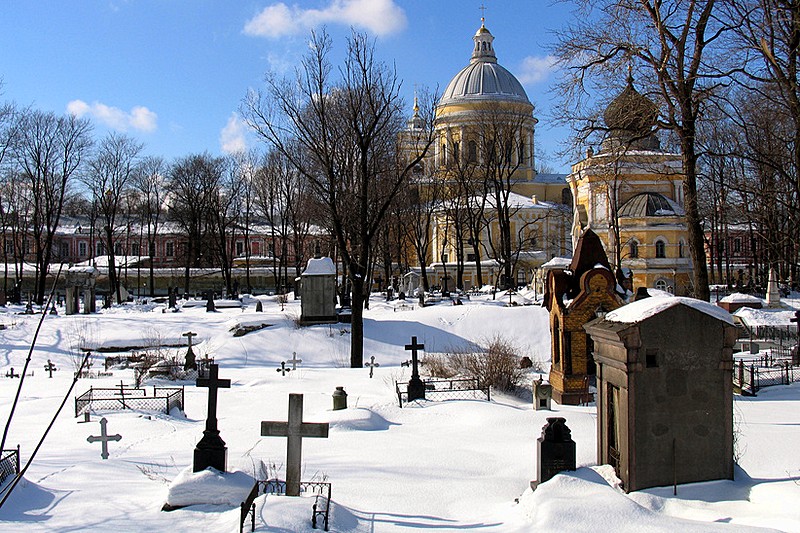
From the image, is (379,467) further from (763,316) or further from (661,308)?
(763,316)

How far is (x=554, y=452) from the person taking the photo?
7.53 metres

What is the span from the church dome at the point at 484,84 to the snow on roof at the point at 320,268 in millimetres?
37004

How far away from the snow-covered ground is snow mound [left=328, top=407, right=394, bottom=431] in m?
0.03

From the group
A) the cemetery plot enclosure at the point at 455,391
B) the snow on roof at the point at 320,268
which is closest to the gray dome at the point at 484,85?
the snow on roof at the point at 320,268

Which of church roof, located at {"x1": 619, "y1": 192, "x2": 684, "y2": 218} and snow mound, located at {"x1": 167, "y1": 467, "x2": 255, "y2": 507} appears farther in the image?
church roof, located at {"x1": 619, "y1": 192, "x2": 684, "y2": 218}

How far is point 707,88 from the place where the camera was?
1351cm

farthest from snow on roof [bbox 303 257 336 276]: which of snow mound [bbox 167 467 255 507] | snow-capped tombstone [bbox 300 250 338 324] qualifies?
snow mound [bbox 167 467 255 507]

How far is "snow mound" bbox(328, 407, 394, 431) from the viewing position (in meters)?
11.2

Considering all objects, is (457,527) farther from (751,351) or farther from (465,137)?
(465,137)

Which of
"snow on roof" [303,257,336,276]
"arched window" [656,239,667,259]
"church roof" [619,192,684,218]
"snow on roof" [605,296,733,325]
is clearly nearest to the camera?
"snow on roof" [605,296,733,325]

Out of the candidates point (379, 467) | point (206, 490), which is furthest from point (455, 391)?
point (206, 490)

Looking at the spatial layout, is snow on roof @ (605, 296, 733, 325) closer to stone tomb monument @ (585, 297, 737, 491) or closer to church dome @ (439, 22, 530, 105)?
stone tomb monument @ (585, 297, 737, 491)

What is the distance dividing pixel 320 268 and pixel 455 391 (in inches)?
462

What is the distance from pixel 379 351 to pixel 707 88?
41.5ft
